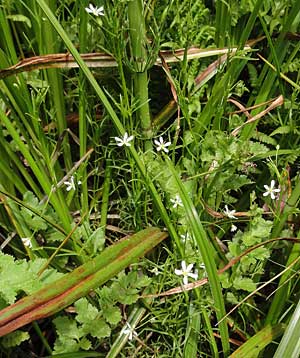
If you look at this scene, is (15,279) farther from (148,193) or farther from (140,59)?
(140,59)

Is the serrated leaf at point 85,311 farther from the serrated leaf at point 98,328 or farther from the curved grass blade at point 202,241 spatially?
the curved grass blade at point 202,241

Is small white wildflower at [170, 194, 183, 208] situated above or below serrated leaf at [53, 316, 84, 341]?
above

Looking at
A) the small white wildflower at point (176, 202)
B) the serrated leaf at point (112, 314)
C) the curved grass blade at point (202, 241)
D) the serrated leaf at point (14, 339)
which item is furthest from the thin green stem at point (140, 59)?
the serrated leaf at point (14, 339)

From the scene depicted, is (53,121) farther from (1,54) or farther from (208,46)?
(208,46)

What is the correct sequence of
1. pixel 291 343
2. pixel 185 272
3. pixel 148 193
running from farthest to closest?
pixel 148 193 < pixel 185 272 < pixel 291 343

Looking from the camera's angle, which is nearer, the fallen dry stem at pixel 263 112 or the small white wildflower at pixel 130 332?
the small white wildflower at pixel 130 332

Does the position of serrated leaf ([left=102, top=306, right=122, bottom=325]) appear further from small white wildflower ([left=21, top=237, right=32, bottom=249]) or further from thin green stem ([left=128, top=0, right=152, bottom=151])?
thin green stem ([left=128, top=0, right=152, bottom=151])

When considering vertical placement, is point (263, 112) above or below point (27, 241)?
above

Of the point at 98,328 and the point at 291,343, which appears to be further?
the point at 98,328

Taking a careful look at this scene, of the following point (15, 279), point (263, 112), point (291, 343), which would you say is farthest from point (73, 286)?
point (263, 112)

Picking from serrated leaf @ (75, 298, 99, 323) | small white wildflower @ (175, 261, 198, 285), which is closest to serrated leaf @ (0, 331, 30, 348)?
serrated leaf @ (75, 298, 99, 323)

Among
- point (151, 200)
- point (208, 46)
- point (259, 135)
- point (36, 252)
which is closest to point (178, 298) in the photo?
point (151, 200)
